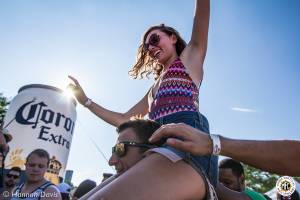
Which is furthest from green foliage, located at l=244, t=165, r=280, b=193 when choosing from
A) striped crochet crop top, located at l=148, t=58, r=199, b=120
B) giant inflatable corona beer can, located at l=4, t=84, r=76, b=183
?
striped crochet crop top, located at l=148, t=58, r=199, b=120

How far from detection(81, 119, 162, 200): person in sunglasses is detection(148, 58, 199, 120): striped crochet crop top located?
0.23m

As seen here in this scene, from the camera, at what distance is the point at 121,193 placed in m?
1.58

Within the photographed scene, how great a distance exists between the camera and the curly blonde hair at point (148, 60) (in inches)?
115

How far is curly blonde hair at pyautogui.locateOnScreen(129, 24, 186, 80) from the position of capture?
9.59 feet

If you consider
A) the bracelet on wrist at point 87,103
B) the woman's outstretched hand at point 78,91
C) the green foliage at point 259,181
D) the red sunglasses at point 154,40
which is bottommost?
the green foliage at point 259,181

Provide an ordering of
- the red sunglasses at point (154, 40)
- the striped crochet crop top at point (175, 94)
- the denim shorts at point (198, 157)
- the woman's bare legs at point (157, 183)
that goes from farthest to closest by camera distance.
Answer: the red sunglasses at point (154, 40) → the striped crochet crop top at point (175, 94) → the denim shorts at point (198, 157) → the woman's bare legs at point (157, 183)

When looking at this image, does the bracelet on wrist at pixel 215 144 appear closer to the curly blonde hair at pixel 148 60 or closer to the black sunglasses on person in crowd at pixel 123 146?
the black sunglasses on person in crowd at pixel 123 146

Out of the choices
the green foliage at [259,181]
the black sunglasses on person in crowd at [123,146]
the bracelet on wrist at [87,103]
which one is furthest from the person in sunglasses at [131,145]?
the green foliage at [259,181]

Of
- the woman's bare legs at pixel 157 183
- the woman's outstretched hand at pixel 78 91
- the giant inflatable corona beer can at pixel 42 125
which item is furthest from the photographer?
the giant inflatable corona beer can at pixel 42 125

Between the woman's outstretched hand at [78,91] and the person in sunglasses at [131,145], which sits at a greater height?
the woman's outstretched hand at [78,91]

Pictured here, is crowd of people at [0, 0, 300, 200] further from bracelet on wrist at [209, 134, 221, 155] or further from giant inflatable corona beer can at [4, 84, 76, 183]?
giant inflatable corona beer can at [4, 84, 76, 183]

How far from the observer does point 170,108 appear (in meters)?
2.28

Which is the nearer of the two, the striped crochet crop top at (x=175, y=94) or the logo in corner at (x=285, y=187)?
the striped crochet crop top at (x=175, y=94)

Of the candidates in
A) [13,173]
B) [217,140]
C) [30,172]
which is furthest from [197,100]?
[13,173]
